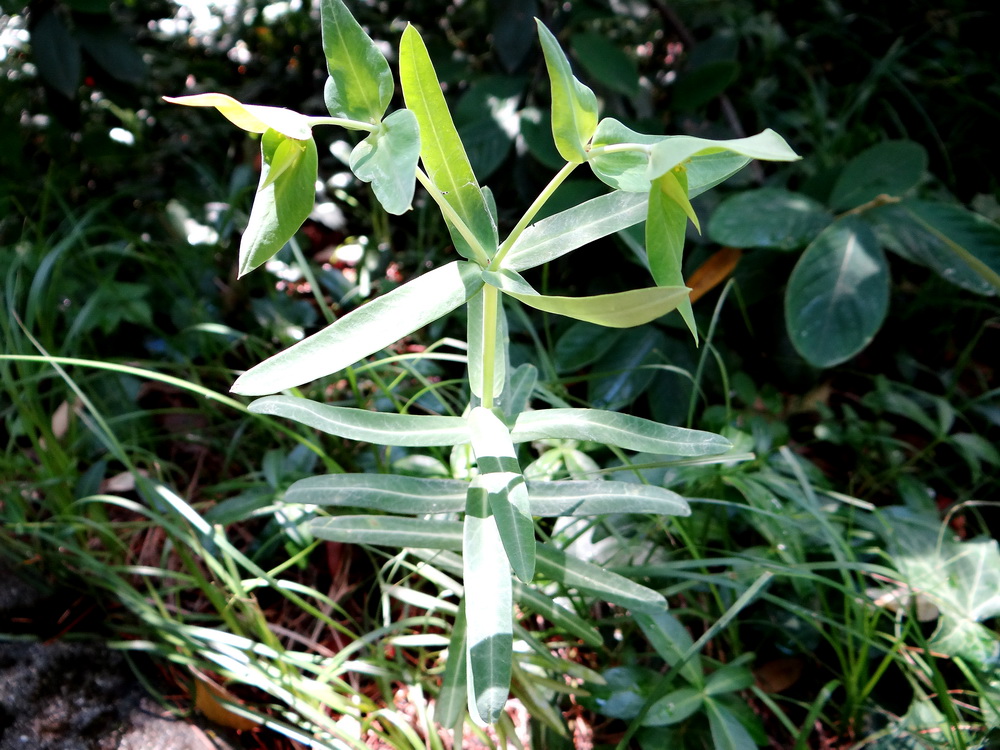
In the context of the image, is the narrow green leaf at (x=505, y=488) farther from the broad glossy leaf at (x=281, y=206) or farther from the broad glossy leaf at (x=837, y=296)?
the broad glossy leaf at (x=837, y=296)

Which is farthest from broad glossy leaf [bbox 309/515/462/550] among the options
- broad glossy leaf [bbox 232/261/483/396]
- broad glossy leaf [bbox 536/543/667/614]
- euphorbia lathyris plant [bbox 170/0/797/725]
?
broad glossy leaf [bbox 232/261/483/396]

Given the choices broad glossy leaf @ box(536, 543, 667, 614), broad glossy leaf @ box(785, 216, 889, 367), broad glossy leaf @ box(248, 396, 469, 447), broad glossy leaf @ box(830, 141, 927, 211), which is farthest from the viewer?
broad glossy leaf @ box(830, 141, 927, 211)

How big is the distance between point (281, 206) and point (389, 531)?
0.37 metres

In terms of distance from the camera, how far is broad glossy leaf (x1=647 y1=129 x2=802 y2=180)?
1.36 feet

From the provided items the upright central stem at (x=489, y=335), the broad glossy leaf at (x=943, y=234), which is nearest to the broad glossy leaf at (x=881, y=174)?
the broad glossy leaf at (x=943, y=234)

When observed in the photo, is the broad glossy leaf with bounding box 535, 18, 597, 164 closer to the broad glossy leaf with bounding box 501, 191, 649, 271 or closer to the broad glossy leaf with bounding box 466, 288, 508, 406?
the broad glossy leaf with bounding box 501, 191, 649, 271

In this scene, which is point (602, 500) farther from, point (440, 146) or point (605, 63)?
point (605, 63)

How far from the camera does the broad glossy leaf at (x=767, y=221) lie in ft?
3.94

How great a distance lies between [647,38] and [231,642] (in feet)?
5.43

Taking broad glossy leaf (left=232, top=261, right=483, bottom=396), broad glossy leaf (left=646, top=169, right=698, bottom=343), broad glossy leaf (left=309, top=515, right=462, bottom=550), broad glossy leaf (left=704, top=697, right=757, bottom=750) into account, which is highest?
broad glossy leaf (left=646, top=169, right=698, bottom=343)

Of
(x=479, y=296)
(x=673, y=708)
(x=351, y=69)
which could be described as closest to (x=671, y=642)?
(x=673, y=708)

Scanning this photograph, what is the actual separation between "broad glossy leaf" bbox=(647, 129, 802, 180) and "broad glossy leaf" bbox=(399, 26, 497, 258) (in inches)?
8.0

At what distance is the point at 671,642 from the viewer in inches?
31.5

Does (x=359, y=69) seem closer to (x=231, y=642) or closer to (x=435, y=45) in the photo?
(x=231, y=642)
